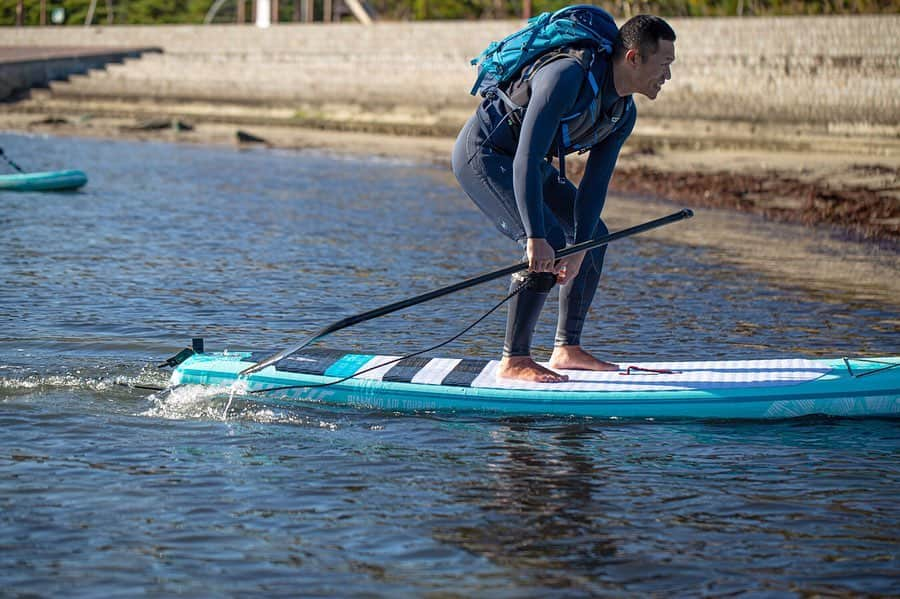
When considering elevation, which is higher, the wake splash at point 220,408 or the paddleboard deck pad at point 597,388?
the paddleboard deck pad at point 597,388

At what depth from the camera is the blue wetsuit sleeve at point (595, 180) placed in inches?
234

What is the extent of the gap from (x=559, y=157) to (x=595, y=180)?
0.85ft

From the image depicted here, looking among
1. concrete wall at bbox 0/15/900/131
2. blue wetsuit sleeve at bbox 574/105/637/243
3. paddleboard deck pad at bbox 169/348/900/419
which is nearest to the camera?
blue wetsuit sleeve at bbox 574/105/637/243

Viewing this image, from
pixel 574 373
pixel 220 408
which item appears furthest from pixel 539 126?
pixel 220 408

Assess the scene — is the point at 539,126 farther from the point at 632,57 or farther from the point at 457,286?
the point at 457,286

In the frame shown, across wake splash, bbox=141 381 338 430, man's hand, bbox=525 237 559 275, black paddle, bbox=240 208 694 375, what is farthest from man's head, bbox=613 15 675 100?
Result: wake splash, bbox=141 381 338 430

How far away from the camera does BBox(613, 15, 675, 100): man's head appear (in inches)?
216

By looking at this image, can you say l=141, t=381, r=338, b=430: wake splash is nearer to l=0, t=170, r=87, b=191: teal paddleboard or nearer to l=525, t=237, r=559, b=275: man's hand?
l=525, t=237, r=559, b=275: man's hand

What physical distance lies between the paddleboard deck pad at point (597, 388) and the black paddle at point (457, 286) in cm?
10

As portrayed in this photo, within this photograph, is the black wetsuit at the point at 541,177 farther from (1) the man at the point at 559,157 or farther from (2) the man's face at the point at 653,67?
(2) the man's face at the point at 653,67

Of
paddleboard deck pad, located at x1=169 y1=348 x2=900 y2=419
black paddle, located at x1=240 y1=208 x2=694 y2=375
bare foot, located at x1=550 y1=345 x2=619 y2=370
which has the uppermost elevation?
black paddle, located at x1=240 y1=208 x2=694 y2=375

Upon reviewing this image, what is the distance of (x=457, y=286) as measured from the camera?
600 centimetres

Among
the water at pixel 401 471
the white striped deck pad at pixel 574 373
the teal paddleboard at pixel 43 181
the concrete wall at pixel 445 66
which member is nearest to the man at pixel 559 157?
the white striped deck pad at pixel 574 373

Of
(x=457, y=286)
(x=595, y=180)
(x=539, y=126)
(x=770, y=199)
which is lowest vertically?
(x=770, y=199)
